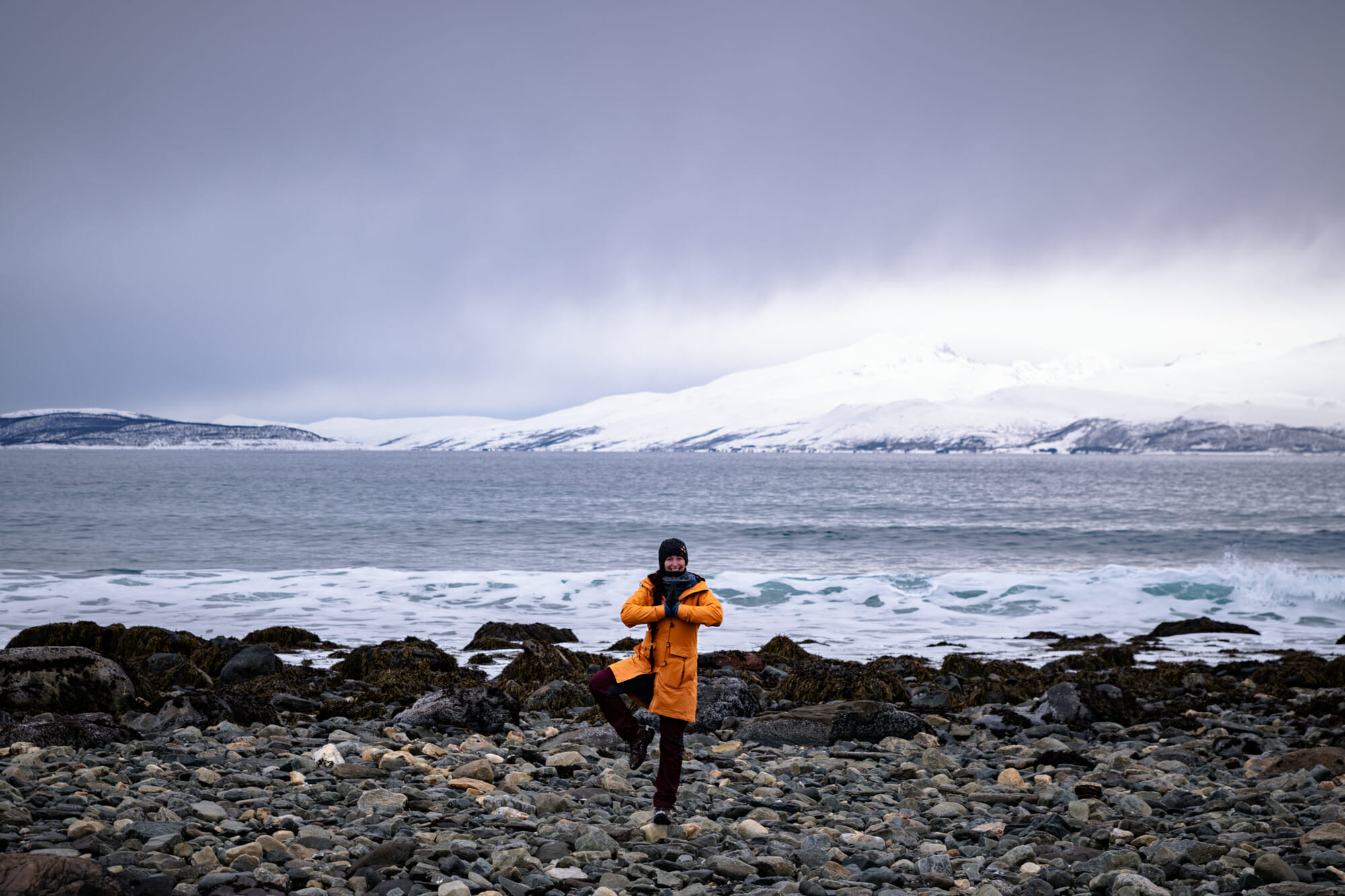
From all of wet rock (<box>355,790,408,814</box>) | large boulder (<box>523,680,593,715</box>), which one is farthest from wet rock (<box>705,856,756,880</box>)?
large boulder (<box>523,680,593,715</box>)

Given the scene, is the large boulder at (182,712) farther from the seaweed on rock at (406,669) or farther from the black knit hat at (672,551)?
the black knit hat at (672,551)

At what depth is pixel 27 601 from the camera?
2258 centimetres

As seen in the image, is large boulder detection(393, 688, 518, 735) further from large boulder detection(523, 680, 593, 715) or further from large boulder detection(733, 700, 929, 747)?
large boulder detection(733, 700, 929, 747)

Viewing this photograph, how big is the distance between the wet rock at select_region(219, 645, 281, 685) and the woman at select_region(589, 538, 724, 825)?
9053 mm

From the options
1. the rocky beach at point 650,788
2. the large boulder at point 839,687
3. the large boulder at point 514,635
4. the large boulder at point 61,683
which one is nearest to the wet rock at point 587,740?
the rocky beach at point 650,788

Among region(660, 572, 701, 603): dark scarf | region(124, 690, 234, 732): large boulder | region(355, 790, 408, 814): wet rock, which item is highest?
region(660, 572, 701, 603): dark scarf

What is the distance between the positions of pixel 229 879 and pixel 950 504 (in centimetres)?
6710

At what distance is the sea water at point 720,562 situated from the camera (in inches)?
830

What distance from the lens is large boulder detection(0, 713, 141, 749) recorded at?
763 cm

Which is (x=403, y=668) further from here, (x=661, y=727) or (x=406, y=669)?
(x=661, y=727)

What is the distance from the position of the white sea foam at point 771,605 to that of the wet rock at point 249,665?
4105 mm

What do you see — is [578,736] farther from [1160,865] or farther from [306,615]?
[306,615]

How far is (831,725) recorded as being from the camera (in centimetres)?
962

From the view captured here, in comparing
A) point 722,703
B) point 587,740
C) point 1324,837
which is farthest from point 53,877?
point 1324,837
